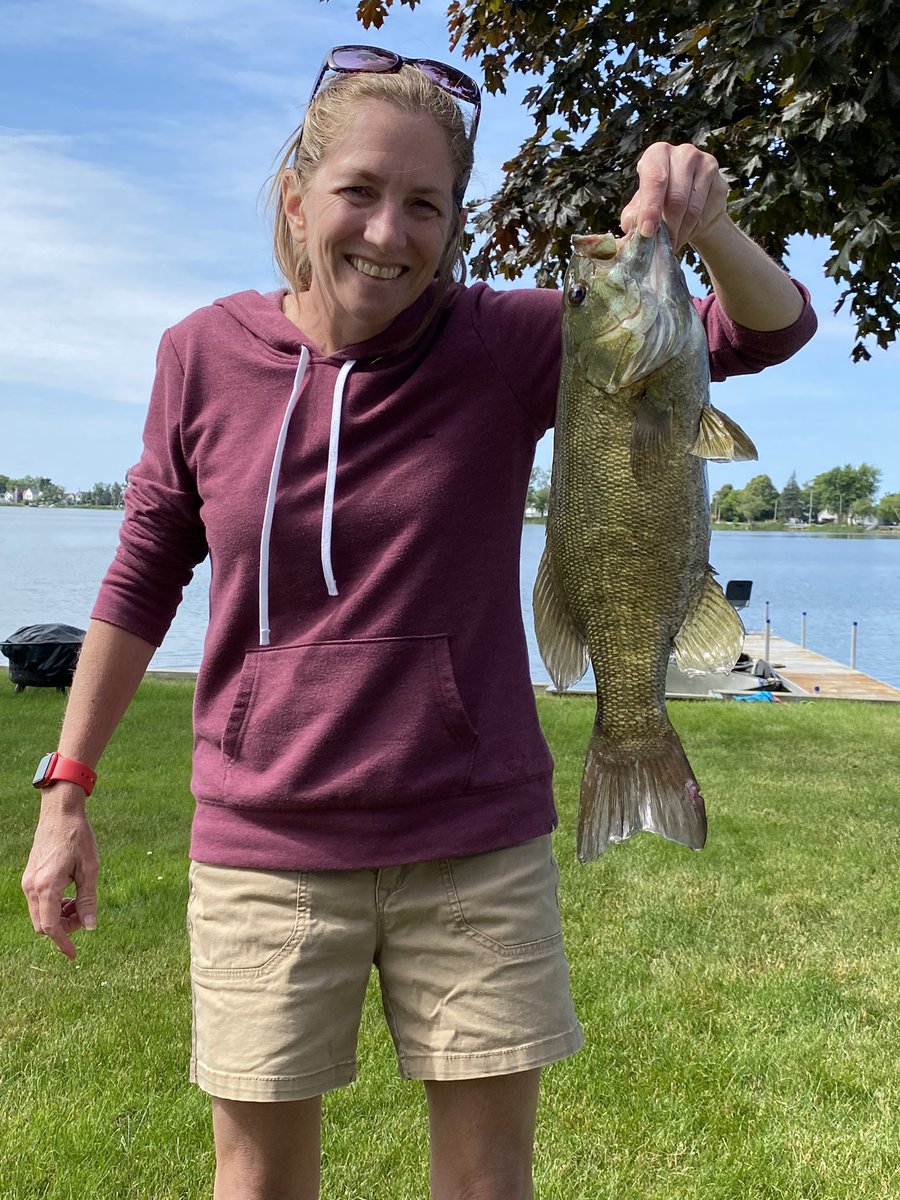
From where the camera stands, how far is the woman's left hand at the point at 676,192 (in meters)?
1.90

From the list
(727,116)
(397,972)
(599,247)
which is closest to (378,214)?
(599,247)

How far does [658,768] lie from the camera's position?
2.18 meters

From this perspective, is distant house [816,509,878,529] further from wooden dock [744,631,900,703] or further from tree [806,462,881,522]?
wooden dock [744,631,900,703]

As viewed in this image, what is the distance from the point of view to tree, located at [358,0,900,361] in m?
5.35

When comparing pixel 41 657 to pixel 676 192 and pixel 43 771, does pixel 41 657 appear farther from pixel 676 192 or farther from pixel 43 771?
pixel 676 192

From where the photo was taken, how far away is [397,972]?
217 centimetres

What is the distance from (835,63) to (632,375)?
3.99 meters

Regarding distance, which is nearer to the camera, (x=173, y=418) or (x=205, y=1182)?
(x=173, y=418)

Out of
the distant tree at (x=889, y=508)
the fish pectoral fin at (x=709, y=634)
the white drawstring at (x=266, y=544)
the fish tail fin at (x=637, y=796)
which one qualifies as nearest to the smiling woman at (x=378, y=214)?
the white drawstring at (x=266, y=544)

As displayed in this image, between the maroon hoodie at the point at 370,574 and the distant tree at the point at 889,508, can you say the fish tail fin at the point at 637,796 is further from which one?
the distant tree at the point at 889,508

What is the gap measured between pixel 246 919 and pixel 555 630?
839mm

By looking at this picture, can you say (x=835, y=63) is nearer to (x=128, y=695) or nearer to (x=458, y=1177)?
(x=128, y=695)

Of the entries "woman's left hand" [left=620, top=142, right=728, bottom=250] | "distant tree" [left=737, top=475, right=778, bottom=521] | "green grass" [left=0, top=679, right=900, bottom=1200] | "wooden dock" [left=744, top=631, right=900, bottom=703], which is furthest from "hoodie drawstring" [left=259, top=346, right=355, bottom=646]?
"distant tree" [left=737, top=475, right=778, bottom=521]

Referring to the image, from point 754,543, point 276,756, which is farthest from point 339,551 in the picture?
point 754,543
